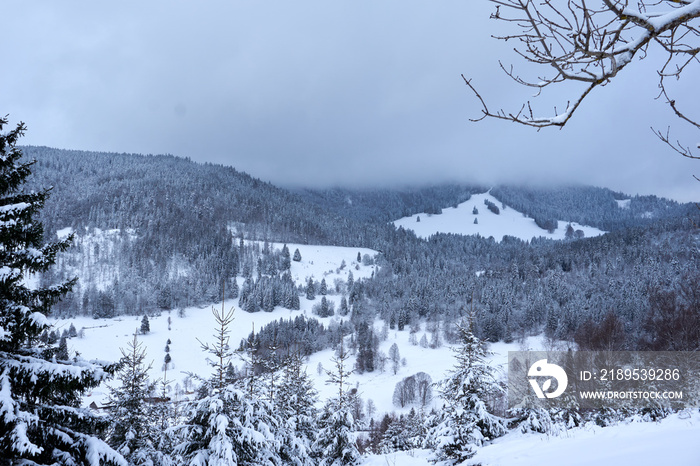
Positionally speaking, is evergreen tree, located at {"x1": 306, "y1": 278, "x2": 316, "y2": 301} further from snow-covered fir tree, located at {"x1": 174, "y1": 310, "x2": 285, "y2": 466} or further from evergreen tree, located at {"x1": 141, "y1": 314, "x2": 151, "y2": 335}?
snow-covered fir tree, located at {"x1": 174, "y1": 310, "x2": 285, "y2": 466}

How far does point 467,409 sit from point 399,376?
57.4 metres

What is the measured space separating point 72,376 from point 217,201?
7855 inches

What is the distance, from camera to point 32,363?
5.95 m

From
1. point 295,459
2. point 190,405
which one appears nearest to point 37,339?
point 190,405

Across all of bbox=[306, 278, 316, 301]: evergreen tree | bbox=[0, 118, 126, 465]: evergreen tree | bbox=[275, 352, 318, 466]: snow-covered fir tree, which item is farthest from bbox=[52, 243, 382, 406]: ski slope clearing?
bbox=[0, 118, 126, 465]: evergreen tree

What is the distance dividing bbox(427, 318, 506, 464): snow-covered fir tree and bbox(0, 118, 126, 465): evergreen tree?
28.9 feet

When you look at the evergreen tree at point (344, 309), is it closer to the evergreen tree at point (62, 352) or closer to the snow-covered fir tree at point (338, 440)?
the snow-covered fir tree at point (338, 440)

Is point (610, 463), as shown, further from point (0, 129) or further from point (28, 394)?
point (0, 129)

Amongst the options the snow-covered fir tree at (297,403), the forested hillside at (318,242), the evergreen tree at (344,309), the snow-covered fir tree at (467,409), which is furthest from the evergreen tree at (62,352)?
the evergreen tree at (344,309)

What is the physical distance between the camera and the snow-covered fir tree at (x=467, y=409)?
11.0 meters

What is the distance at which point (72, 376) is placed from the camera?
19.6 ft

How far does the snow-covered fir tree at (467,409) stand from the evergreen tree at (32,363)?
881cm

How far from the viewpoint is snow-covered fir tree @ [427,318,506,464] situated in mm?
10969

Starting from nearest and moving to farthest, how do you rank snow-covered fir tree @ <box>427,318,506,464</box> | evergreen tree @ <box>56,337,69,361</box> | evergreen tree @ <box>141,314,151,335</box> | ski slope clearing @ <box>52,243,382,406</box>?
evergreen tree @ <box>56,337,69,361</box> → snow-covered fir tree @ <box>427,318,506,464</box> → ski slope clearing @ <box>52,243,382,406</box> → evergreen tree @ <box>141,314,151,335</box>
